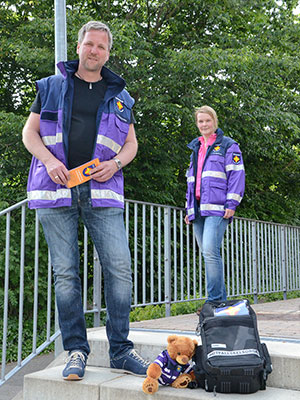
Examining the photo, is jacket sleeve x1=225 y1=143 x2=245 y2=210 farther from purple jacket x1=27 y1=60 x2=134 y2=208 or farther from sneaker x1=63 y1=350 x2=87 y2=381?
sneaker x1=63 y1=350 x2=87 y2=381

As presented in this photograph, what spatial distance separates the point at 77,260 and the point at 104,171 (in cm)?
52

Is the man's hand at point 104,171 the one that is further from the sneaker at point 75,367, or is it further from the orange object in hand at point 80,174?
the sneaker at point 75,367

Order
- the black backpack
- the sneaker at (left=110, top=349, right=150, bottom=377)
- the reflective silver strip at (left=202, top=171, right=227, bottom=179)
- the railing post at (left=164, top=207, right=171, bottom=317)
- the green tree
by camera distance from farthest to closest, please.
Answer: the green tree, the railing post at (left=164, top=207, right=171, bottom=317), the reflective silver strip at (left=202, top=171, right=227, bottom=179), the sneaker at (left=110, top=349, right=150, bottom=377), the black backpack

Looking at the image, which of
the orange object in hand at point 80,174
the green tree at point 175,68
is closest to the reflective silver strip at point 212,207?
the orange object in hand at point 80,174

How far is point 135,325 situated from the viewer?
13.3 feet

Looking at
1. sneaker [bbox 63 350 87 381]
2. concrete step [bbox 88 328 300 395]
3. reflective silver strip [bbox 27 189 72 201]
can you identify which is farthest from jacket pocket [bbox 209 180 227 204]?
sneaker [bbox 63 350 87 381]

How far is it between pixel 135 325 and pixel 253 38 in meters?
7.71

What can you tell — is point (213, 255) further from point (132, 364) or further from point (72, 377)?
point (72, 377)

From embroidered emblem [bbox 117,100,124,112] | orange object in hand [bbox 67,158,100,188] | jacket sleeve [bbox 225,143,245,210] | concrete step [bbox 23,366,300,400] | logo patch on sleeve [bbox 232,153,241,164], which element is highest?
embroidered emblem [bbox 117,100,124,112]

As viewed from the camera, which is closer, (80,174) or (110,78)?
(80,174)

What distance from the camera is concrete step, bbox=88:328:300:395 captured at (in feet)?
8.58

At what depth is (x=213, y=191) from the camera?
411 cm

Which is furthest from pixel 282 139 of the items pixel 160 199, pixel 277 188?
pixel 160 199

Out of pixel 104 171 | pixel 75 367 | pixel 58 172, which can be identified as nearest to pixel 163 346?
pixel 75 367
